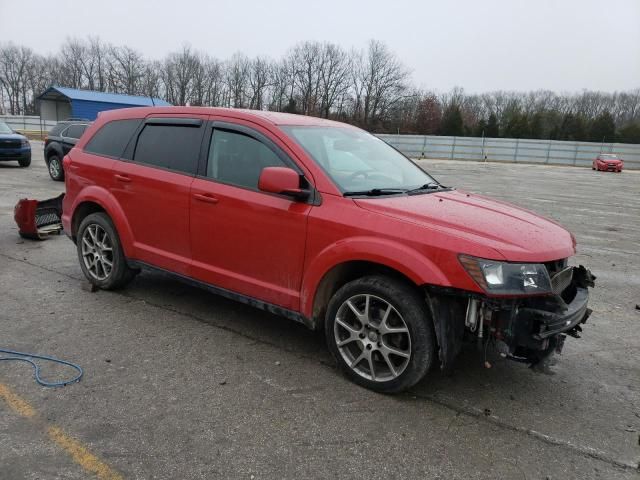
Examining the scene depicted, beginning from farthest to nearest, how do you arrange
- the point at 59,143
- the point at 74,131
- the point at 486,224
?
the point at 74,131 → the point at 59,143 → the point at 486,224

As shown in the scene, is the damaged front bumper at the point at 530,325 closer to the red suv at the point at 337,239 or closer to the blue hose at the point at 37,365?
the red suv at the point at 337,239

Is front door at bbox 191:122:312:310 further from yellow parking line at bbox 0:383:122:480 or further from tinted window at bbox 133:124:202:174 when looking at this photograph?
yellow parking line at bbox 0:383:122:480

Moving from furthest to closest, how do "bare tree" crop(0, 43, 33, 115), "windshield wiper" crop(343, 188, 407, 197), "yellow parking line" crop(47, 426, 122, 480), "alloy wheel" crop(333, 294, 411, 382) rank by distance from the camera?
1. "bare tree" crop(0, 43, 33, 115)
2. "windshield wiper" crop(343, 188, 407, 197)
3. "alloy wheel" crop(333, 294, 411, 382)
4. "yellow parking line" crop(47, 426, 122, 480)

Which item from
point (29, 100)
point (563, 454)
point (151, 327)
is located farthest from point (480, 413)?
point (29, 100)

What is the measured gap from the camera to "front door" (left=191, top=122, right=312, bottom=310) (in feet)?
12.2

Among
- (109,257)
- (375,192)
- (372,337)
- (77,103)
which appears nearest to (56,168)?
(109,257)

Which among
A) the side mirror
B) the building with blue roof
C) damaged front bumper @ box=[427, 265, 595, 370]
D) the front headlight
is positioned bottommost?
damaged front bumper @ box=[427, 265, 595, 370]

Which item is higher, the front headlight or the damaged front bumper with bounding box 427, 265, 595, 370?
the front headlight

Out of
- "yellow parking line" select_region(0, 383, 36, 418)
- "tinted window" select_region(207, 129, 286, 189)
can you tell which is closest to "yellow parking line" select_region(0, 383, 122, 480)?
"yellow parking line" select_region(0, 383, 36, 418)

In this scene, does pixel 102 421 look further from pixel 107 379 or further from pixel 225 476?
pixel 225 476

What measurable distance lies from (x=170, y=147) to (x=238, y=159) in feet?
2.75

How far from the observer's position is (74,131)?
14.8 m

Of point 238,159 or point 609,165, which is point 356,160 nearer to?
point 238,159

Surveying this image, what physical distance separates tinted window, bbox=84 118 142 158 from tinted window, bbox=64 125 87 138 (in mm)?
10522
